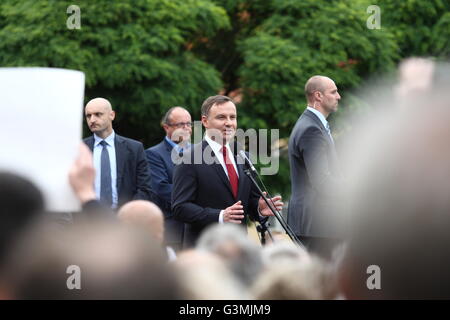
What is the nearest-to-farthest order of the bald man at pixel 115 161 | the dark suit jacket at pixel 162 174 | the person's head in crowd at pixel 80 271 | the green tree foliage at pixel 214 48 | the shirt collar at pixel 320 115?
the person's head in crowd at pixel 80 271 < the shirt collar at pixel 320 115 < the bald man at pixel 115 161 < the dark suit jacket at pixel 162 174 < the green tree foliage at pixel 214 48

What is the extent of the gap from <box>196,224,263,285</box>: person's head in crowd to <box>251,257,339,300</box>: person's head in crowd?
1.4 inches

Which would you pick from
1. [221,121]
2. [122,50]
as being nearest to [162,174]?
[221,121]

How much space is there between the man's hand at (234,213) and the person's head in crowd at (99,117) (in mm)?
1902

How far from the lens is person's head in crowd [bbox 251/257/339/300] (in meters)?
2.49

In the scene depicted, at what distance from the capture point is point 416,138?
223 cm

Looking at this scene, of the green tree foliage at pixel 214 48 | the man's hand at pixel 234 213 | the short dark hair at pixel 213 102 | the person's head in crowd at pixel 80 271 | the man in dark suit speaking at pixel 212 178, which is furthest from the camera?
the green tree foliage at pixel 214 48

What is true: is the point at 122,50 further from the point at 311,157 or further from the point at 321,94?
the point at 311,157

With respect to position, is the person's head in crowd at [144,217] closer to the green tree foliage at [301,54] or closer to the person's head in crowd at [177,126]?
the person's head in crowd at [177,126]

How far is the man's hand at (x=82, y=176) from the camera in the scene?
2703mm

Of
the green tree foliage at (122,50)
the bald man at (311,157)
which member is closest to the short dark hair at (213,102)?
the bald man at (311,157)

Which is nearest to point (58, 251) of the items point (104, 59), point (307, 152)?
point (307, 152)

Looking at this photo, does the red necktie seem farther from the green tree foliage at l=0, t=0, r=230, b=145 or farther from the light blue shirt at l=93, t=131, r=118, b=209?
the green tree foliage at l=0, t=0, r=230, b=145

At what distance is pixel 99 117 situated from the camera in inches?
269

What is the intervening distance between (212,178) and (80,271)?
3.05 metres
